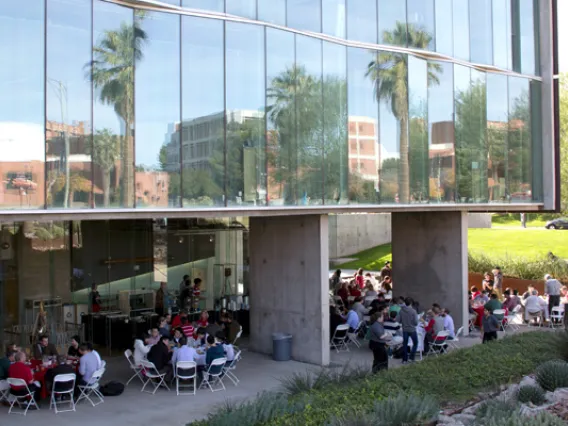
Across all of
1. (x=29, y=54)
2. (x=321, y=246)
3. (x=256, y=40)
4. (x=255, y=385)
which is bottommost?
(x=255, y=385)

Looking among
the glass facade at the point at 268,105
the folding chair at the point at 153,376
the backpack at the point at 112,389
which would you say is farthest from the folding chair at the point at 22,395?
the glass facade at the point at 268,105

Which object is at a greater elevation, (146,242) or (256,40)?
(256,40)

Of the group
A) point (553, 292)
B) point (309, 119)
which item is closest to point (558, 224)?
point (553, 292)

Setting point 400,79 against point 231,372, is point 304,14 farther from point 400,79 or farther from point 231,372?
point 231,372

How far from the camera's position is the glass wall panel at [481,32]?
22.7m

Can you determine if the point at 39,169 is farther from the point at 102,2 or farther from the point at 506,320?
the point at 506,320

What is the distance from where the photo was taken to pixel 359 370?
581 inches

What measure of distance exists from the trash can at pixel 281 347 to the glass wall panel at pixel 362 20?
25.5ft

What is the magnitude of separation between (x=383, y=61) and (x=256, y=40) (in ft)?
15.1

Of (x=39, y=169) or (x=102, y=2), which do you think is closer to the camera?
(x=39, y=169)

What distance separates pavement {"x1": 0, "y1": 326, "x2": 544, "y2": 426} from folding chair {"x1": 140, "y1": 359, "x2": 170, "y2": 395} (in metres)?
0.16

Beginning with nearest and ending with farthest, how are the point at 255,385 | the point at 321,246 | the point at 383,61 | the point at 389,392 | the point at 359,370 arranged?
the point at 389,392
the point at 359,370
the point at 255,385
the point at 321,246
the point at 383,61

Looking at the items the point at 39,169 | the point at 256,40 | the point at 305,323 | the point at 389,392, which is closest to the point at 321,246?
the point at 305,323

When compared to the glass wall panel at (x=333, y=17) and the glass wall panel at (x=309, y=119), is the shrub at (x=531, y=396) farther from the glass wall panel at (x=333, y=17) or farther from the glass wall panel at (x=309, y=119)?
the glass wall panel at (x=333, y=17)
